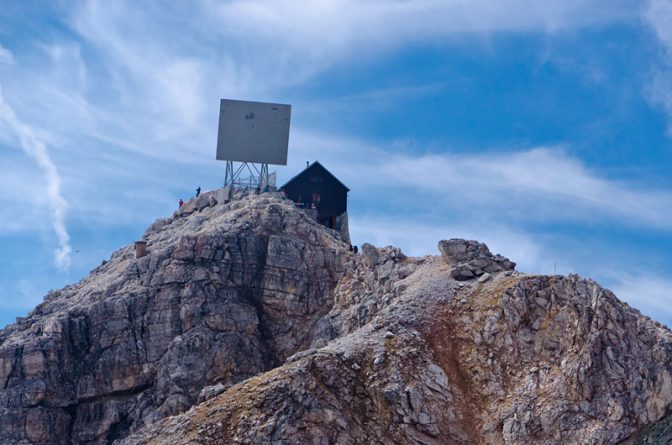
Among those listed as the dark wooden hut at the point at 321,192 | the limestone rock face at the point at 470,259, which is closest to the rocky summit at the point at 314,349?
the limestone rock face at the point at 470,259

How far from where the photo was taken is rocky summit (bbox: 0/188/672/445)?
8075 centimetres

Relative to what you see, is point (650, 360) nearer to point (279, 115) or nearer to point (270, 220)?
point (270, 220)

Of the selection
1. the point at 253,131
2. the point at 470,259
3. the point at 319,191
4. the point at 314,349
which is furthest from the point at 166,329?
the point at 319,191

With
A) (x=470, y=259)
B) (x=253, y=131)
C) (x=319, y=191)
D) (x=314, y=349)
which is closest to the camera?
(x=314, y=349)

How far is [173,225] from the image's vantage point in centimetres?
11219

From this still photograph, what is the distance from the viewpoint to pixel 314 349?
8675cm

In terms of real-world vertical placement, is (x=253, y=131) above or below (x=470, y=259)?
above

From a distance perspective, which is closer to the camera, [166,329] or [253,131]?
[166,329]

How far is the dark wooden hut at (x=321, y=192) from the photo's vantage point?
116500 mm

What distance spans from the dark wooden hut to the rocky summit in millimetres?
5033

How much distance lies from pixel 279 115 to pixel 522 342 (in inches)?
1494

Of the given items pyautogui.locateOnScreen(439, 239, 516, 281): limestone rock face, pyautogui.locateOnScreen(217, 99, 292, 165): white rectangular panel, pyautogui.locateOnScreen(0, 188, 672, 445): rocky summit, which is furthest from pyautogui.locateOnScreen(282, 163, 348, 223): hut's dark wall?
pyautogui.locateOnScreen(439, 239, 516, 281): limestone rock face

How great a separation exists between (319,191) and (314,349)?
107ft

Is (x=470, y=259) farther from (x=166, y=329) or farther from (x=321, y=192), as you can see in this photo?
(x=321, y=192)
